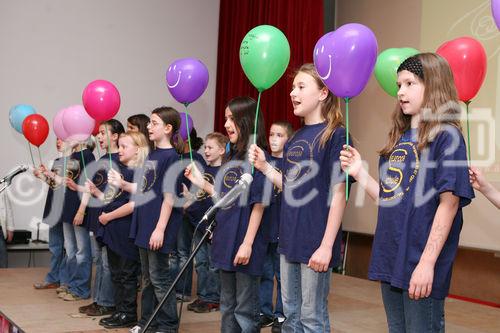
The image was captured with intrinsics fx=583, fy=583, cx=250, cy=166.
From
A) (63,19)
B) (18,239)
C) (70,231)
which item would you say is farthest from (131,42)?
(70,231)

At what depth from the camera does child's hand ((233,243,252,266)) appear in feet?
7.36

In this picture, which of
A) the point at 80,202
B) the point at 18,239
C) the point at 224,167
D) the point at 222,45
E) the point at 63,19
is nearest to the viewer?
A: the point at 224,167

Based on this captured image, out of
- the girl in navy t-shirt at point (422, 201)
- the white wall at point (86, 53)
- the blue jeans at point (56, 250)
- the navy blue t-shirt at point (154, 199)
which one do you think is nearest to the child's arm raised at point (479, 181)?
the girl in navy t-shirt at point (422, 201)

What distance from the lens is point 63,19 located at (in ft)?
18.4

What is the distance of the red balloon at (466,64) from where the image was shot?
2084mm

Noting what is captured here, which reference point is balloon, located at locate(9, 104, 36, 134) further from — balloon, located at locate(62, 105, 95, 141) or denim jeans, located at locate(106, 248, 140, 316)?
denim jeans, located at locate(106, 248, 140, 316)

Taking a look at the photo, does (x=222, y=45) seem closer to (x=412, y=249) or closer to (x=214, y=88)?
(x=214, y=88)

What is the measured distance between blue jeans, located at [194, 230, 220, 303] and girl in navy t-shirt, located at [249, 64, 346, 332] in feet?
5.46

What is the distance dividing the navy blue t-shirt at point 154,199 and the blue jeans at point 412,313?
→ 1.39m

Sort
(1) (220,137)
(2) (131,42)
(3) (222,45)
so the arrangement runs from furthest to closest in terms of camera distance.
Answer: (3) (222,45)
(2) (131,42)
(1) (220,137)

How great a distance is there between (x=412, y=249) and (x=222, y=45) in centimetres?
514

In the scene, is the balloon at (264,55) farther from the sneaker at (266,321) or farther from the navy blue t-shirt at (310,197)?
the sneaker at (266,321)

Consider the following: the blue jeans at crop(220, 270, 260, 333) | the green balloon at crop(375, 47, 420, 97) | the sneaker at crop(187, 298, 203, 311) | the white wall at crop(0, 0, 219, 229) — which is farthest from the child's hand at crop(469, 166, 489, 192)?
the white wall at crop(0, 0, 219, 229)

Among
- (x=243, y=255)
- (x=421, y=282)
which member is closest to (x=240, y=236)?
(x=243, y=255)
